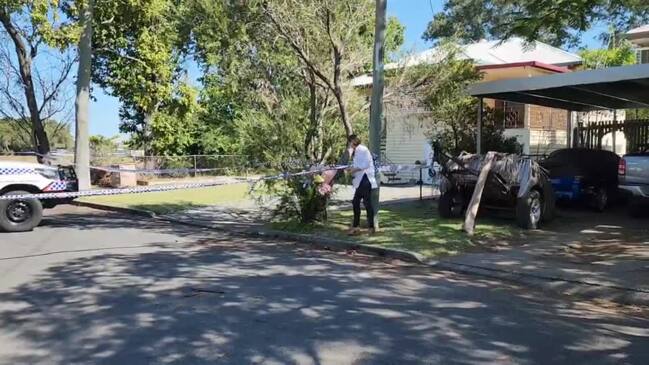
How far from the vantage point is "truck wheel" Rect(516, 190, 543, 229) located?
37.9ft

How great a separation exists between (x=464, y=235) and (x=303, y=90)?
4.79 m

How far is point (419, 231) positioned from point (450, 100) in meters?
5.64

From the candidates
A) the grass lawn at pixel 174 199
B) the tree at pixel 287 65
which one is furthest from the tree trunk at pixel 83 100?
the tree at pixel 287 65

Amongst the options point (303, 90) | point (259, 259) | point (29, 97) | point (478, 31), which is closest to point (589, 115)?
point (478, 31)

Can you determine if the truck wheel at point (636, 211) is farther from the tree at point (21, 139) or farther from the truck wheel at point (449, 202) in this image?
the tree at point (21, 139)

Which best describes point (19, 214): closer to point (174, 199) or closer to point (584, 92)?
point (174, 199)

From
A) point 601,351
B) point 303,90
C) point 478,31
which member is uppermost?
point 478,31

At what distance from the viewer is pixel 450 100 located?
1585 centimetres

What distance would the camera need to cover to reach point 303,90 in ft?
43.7

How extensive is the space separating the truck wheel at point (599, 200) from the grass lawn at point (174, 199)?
8.36m

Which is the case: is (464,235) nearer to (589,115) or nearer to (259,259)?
(259,259)

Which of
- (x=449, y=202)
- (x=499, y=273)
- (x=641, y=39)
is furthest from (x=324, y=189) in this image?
(x=641, y=39)

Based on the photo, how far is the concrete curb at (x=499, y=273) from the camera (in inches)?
280

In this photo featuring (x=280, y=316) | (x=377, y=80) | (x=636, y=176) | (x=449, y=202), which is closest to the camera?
(x=280, y=316)
